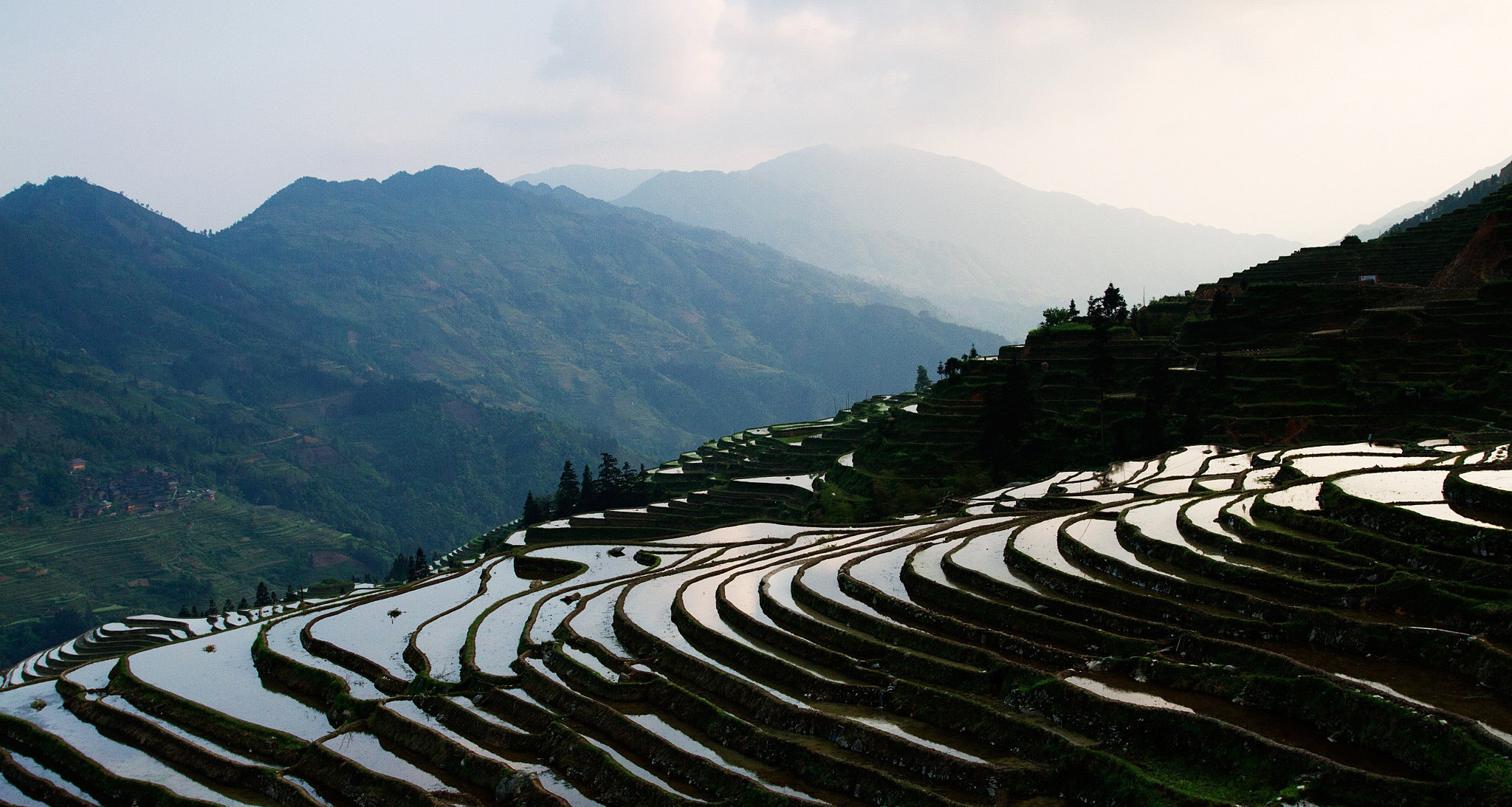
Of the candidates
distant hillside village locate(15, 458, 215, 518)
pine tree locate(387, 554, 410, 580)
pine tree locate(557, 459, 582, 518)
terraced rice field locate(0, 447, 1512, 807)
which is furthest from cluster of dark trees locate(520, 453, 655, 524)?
distant hillside village locate(15, 458, 215, 518)

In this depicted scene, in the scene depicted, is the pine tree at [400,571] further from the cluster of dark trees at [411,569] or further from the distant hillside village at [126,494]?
the distant hillside village at [126,494]

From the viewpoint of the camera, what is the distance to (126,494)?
174 meters

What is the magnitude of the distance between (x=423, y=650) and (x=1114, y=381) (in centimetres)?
4361

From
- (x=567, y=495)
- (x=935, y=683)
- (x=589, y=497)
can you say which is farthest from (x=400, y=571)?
(x=935, y=683)

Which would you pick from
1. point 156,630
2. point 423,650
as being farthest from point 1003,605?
point 156,630

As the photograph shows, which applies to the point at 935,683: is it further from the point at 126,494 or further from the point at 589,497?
the point at 126,494

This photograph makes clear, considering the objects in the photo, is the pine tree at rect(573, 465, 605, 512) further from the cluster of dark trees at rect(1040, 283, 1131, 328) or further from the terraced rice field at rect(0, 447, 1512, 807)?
the terraced rice field at rect(0, 447, 1512, 807)

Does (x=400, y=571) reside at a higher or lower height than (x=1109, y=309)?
lower

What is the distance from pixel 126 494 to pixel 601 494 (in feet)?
470

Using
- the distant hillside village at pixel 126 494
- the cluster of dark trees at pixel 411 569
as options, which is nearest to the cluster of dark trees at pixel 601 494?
the cluster of dark trees at pixel 411 569

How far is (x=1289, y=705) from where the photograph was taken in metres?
12.8

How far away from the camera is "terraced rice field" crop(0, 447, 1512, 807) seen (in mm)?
12344

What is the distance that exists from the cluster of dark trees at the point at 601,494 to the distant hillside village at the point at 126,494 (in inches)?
A: 4621

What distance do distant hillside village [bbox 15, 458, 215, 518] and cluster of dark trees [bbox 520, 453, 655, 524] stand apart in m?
117
